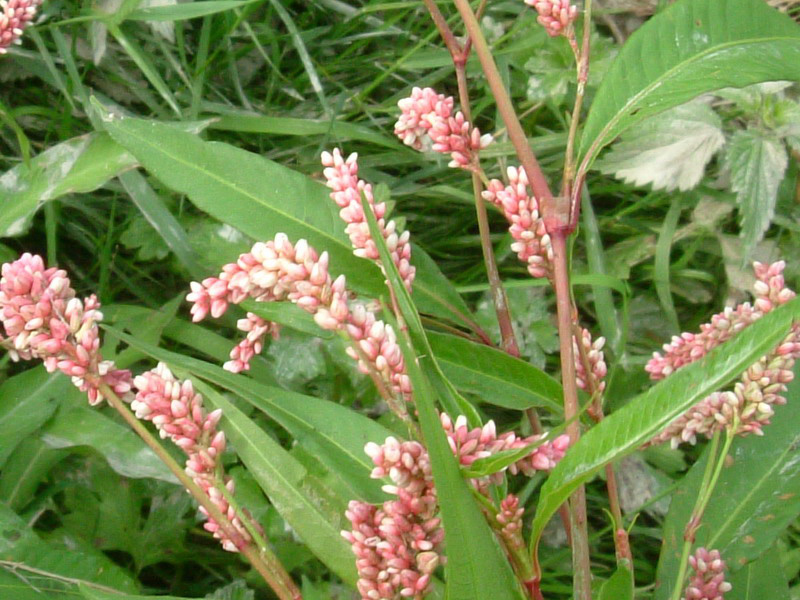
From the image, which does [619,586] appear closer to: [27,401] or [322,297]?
[322,297]

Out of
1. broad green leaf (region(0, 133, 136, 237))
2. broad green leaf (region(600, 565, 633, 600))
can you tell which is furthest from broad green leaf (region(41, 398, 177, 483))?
broad green leaf (region(600, 565, 633, 600))

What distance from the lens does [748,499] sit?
102cm

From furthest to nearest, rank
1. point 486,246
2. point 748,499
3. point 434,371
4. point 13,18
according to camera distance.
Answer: point 13,18 < point 748,499 < point 486,246 < point 434,371

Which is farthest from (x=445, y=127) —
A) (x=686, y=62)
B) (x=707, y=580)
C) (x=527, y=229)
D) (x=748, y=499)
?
(x=748, y=499)

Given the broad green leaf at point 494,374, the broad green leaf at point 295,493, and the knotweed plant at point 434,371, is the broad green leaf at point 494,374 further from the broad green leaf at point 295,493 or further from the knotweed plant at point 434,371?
the broad green leaf at point 295,493

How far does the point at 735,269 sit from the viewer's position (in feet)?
4.71

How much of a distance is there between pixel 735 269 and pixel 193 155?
98 cm

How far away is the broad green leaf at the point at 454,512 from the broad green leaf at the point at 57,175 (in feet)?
2.07

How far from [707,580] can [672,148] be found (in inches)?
31.6

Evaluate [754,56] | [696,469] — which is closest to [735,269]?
[696,469]

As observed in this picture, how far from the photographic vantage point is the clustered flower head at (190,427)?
26.4 inches

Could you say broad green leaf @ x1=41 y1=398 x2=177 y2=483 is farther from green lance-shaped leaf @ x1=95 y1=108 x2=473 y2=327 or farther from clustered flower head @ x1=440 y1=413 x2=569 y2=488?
clustered flower head @ x1=440 y1=413 x2=569 y2=488

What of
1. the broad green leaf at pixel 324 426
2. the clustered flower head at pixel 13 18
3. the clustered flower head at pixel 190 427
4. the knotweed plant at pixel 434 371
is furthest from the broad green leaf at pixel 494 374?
the clustered flower head at pixel 13 18

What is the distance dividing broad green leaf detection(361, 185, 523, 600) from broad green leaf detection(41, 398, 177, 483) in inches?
22.4
